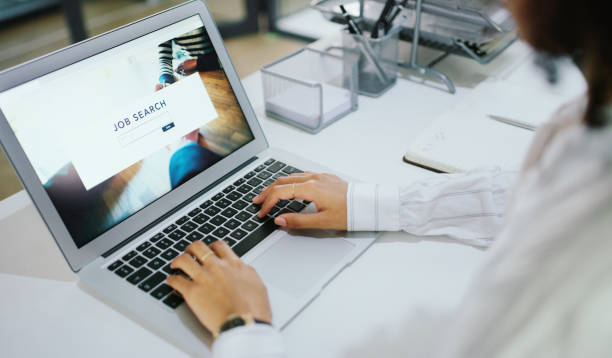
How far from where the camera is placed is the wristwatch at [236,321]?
1.97ft

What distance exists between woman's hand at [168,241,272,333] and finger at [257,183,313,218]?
0.11 metres

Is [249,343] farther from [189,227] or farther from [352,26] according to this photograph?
[352,26]

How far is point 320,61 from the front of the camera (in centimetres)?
124

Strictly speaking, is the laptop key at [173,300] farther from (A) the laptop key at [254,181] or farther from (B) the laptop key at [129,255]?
(A) the laptop key at [254,181]

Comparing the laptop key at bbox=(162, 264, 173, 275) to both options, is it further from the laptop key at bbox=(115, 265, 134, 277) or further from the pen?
the pen

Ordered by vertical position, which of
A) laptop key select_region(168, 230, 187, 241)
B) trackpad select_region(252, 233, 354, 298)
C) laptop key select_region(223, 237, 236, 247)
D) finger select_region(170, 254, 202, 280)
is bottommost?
trackpad select_region(252, 233, 354, 298)

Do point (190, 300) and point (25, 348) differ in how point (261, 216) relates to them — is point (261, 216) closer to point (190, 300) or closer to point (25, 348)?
point (190, 300)

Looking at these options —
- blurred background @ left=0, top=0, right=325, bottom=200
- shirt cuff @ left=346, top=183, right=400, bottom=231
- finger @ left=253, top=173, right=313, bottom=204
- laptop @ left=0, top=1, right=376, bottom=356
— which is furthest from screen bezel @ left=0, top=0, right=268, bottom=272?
blurred background @ left=0, top=0, right=325, bottom=200

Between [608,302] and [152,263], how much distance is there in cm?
58

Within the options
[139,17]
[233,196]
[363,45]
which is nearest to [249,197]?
[233,196]

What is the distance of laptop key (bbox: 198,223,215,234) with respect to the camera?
790 mm

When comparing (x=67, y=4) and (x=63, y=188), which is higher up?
(x=63, y=188)

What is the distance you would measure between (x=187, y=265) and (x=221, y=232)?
11 centimetres

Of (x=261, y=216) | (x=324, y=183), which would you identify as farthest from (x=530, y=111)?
(x=261, y=216)
